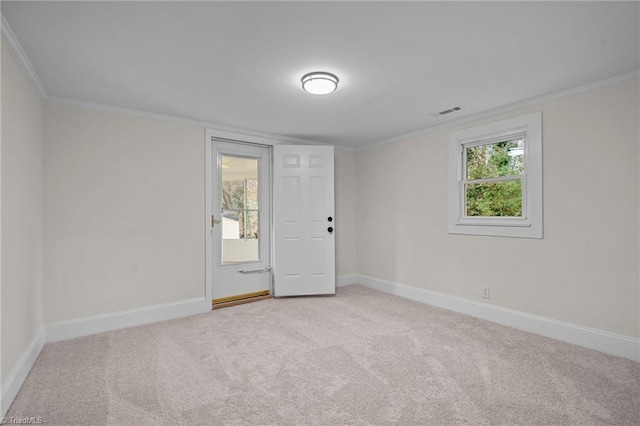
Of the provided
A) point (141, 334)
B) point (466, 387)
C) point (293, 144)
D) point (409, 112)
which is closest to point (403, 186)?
point (409, 112)

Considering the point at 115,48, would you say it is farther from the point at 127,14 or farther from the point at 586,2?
the point at 586,2

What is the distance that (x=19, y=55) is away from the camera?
7.10ft

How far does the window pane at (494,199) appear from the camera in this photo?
3375mm

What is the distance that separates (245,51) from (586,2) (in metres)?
1.93

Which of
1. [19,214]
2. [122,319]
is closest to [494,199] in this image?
[122,319]

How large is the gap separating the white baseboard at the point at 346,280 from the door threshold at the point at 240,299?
1.14 meters

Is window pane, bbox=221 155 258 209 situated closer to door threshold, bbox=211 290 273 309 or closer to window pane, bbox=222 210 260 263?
window pane, bbox=222 210 260 263

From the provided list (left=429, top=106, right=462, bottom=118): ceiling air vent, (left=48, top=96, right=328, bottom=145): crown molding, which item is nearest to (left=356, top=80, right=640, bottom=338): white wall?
(left=429, top=106, right=462, bottom=118): ceiling air vent

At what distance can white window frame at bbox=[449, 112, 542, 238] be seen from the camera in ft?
10.2

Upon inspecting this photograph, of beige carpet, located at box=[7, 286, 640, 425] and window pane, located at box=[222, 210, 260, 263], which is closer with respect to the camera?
beige carpet, located at box=[7, 286, 640, 425]

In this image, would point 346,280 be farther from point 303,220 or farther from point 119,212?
point 119,212

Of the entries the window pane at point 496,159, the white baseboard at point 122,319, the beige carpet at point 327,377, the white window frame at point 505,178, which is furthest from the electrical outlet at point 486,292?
the white baseboard at point 122,319

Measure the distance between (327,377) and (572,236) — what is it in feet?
7.90

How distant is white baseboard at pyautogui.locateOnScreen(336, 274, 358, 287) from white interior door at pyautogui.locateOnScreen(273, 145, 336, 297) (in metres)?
0.53
